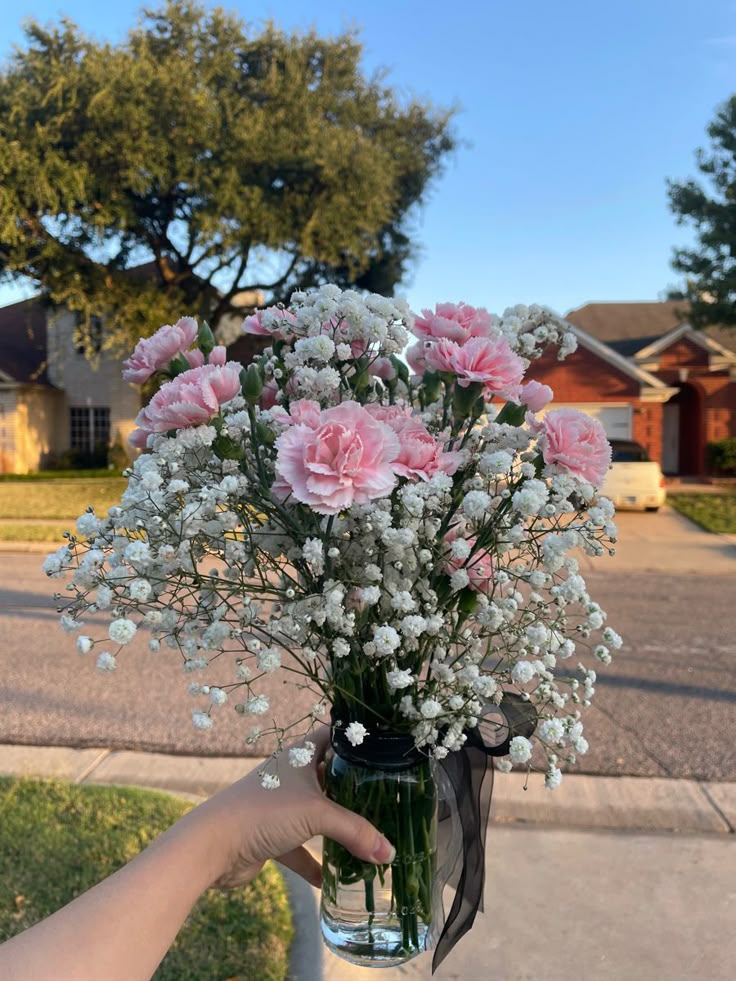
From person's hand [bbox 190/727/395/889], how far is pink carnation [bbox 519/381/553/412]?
0.80 metres

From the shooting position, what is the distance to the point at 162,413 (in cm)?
122

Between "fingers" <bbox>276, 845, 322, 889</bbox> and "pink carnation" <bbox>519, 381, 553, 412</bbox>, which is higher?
"pink carnation" <bbox>519, 381, 553, 412</bbox>

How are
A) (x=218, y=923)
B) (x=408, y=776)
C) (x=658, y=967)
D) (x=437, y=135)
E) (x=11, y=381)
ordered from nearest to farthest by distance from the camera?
(x=408, y=776)
(x=658, y=967)
(x=218, y=923)
(x=437, y=135)
(x=11, y=381)

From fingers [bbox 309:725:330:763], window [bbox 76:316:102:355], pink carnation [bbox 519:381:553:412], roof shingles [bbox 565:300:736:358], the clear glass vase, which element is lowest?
the clear glass vase

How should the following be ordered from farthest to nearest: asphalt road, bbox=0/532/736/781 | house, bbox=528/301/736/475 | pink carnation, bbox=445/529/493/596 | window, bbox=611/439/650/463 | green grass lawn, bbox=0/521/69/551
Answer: house, bbox=528/301/736/475, window, bbox=611/439/650/463, green grass lawn, bbox=0/521/69/551, asphalt road, bbox=0/532/736/781, pink carnation, bbox=445/529/493/596

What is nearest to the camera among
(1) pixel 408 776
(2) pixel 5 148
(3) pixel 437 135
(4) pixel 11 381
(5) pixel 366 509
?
(5) pixel 366 509

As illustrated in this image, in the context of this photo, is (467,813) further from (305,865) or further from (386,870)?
(305,865)

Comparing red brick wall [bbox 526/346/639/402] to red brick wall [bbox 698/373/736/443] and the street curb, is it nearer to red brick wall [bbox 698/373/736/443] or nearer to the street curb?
red brick wall [bbox 698/373/736/443]

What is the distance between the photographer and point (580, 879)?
280 cm

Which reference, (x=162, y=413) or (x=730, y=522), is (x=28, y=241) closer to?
(x=730, y=522)

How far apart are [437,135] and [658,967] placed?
20540 mm

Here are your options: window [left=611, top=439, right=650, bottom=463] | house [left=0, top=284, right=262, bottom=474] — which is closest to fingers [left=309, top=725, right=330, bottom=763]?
window [left=611, top=439, right=650, bottom=463]

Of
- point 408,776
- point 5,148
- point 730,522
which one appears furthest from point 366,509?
point 5,148

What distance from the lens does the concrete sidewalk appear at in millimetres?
2287
